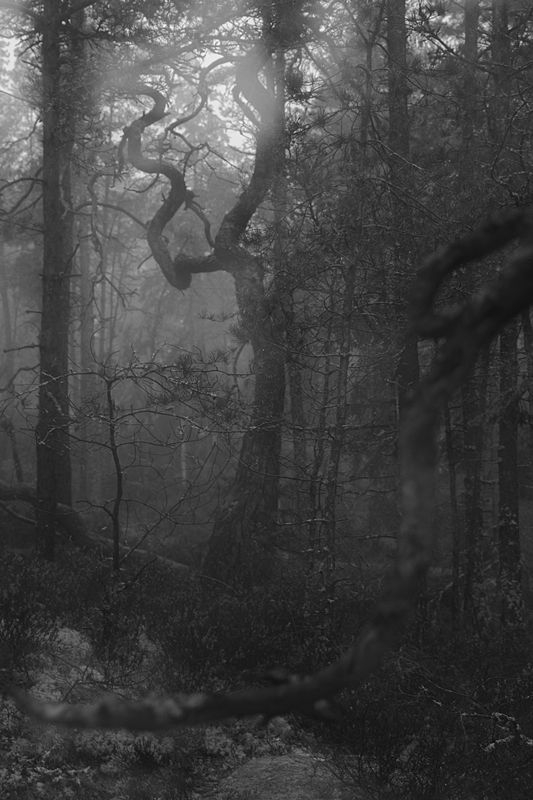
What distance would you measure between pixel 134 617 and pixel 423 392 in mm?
6862

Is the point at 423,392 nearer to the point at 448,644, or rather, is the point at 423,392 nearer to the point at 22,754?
the point at 22,754

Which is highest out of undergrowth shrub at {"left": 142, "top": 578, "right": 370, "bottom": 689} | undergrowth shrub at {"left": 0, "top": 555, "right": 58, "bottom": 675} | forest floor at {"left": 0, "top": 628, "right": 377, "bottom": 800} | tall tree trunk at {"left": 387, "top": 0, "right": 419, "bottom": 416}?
tall tree trunk at {"left": 387, "top": 0, "right": 419, "bottom": 416}

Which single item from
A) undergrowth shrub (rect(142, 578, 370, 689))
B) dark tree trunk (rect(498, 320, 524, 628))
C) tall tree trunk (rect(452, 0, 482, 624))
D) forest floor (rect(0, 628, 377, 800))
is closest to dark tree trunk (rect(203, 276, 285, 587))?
undergrowth shrub (rect(142, 578, 370, 689))

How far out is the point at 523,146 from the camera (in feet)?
26.2

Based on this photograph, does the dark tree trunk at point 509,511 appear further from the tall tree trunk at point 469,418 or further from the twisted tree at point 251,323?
the twisted tree at point 251,323

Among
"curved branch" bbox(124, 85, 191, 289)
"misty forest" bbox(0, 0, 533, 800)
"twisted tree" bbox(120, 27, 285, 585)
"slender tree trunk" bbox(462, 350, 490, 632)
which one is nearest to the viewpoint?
"misty forest" bbox(0, 0, 533, 800)

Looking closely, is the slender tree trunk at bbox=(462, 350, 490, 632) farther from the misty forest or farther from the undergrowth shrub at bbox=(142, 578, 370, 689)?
the undergrowth shrub at bbox=(142, 578, 370, 689)

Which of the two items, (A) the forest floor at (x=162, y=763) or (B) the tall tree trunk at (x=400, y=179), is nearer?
(A) the forest floor at (x=162, y=763)

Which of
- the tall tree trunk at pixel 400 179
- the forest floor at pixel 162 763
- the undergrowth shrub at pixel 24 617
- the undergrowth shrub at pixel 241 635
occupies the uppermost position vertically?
the tall tree trunk at pixel 400 179

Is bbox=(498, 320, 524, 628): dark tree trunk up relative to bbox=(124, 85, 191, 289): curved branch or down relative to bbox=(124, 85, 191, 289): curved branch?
down

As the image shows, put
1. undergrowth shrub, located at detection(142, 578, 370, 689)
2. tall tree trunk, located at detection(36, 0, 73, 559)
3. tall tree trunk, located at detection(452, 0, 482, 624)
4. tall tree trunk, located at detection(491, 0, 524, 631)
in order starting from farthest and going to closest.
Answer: tall tree trunk, located at detection(36, 0, 73, 559)
tall tree trunk, located at detection(491, 0, 524, 631)
tall tree trunk, located at detection(452, 0, 482, 624)
undergrowth shrub, located at detection(142, 578, 370, 689)

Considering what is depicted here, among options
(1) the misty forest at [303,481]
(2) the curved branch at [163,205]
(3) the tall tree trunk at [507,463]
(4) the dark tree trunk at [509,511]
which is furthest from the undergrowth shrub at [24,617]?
(2) the curved branch at [163,205]

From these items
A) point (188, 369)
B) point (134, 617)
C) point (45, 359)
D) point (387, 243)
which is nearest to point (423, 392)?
point (188, 369)

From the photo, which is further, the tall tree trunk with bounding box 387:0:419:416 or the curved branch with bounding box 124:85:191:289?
the curved branch with bounding box 124:85:191:289
